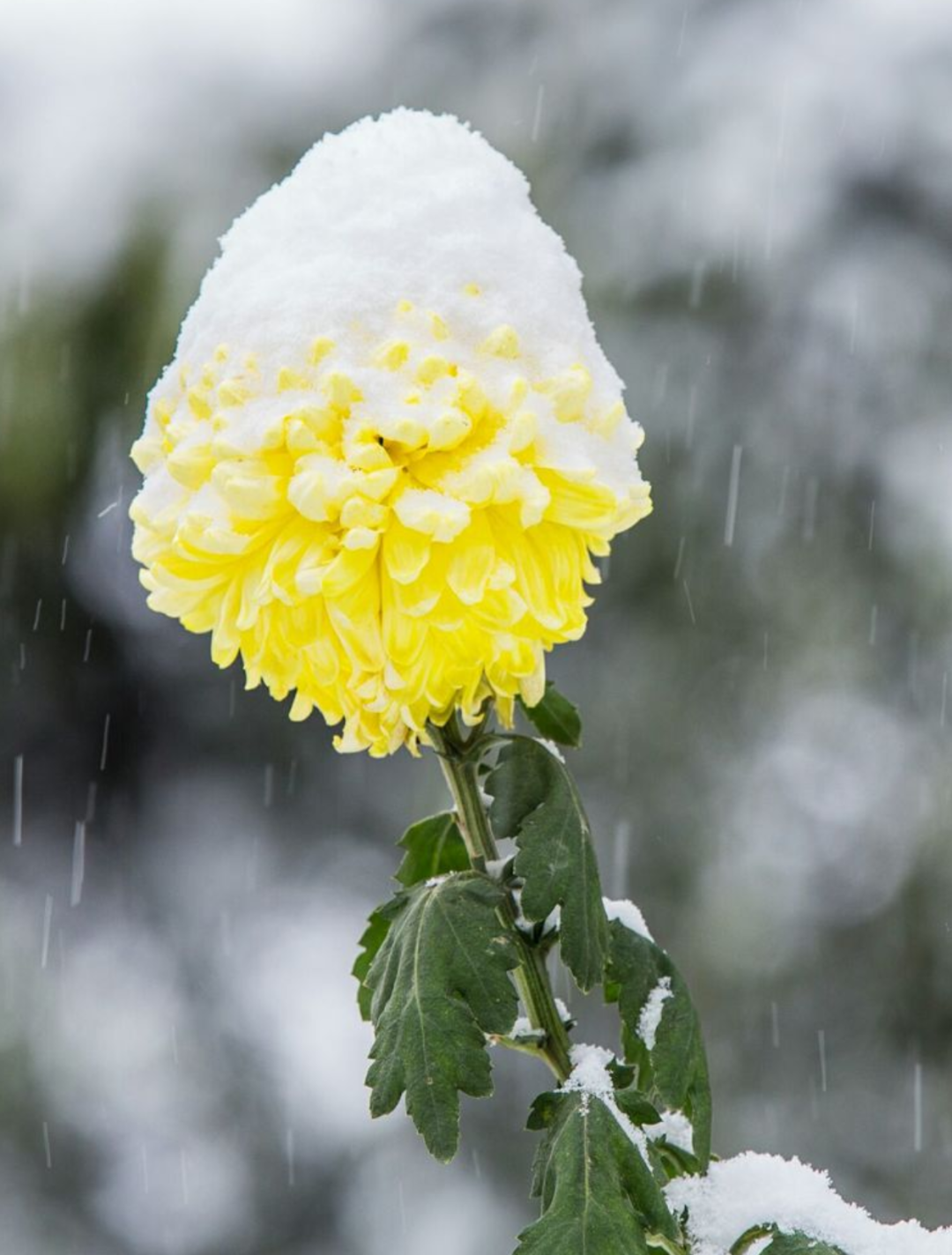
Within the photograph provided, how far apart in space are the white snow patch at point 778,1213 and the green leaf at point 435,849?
0.82ft

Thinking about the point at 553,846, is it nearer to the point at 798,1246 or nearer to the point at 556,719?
the point at 556,719

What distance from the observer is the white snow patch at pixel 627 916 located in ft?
3.29

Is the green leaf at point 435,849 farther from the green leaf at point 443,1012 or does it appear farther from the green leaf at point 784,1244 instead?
the green leaf at point 784,1244

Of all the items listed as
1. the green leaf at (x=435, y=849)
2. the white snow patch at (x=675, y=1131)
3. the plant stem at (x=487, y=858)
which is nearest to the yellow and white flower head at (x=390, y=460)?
the plant stem at (x=487, y=858)

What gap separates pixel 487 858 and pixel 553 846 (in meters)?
0.08

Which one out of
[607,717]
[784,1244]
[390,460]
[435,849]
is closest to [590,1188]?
[784,1244]

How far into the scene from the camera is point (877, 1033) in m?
4.09

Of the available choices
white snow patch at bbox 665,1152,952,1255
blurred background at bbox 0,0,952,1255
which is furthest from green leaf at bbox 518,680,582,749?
blurred background at bbox 0,0,952,1255

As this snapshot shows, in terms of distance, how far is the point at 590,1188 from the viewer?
0.83 meters

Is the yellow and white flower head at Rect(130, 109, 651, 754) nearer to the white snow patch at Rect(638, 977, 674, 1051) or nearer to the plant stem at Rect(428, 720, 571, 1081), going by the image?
the plant stem at Rect(428, 720, 571, 1081)

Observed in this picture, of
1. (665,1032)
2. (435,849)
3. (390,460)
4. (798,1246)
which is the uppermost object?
(390,460)

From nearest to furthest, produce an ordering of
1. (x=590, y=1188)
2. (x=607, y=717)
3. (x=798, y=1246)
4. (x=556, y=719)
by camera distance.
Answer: (x=590, y=1188)
(x=798, y=1246)
(x=556, y=719)
(x=607, y=717)

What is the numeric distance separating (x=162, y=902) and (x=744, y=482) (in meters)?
1.95

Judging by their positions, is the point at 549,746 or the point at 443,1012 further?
the point at 549,746
